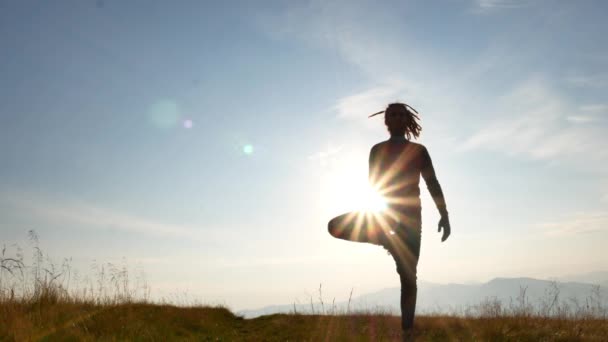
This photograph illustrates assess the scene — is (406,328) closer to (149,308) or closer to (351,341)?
(351,341)

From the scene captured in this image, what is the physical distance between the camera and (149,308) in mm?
9594

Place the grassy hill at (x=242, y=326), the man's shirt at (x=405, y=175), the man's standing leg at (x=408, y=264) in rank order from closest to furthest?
the man's standing leg at (x=408, y=264) → the man's shirt at (x=405, y=175) → the grassy hill at (x=242, y=326)

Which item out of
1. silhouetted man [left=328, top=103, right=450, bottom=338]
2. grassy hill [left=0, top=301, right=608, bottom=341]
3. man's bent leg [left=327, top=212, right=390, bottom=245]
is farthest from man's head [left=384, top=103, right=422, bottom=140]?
grassy hill [left=0, top=301, right=608, bottom=341]

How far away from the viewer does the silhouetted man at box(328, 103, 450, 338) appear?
510cm

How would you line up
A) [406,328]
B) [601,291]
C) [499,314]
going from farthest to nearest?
1. [601,291]
2. [499,314]
3. [406,328]

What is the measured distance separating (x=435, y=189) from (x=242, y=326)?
242 inches

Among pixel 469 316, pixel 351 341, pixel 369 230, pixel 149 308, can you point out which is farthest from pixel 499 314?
pixel 149 308

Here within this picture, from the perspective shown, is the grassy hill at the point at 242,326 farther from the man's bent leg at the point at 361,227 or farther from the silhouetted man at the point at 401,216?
the man's bent leg at the point at 361,227

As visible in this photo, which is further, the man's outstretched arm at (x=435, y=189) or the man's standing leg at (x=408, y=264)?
the man's outstretched arm at (x=435, y=189)

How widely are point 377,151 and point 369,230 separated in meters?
1.06

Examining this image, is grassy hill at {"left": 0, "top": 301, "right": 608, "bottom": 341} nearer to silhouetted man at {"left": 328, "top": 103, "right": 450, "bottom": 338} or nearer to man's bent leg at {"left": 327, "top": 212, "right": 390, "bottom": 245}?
silhouetted man at {"left": 328, "top": 103, "right": 450, "bottom": 338}

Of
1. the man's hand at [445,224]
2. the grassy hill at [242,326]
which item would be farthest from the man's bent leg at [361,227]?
the grassy hill at [242,326]

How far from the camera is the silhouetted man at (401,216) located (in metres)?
5.10

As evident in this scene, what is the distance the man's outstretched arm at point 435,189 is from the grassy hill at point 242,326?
6.34 ft
